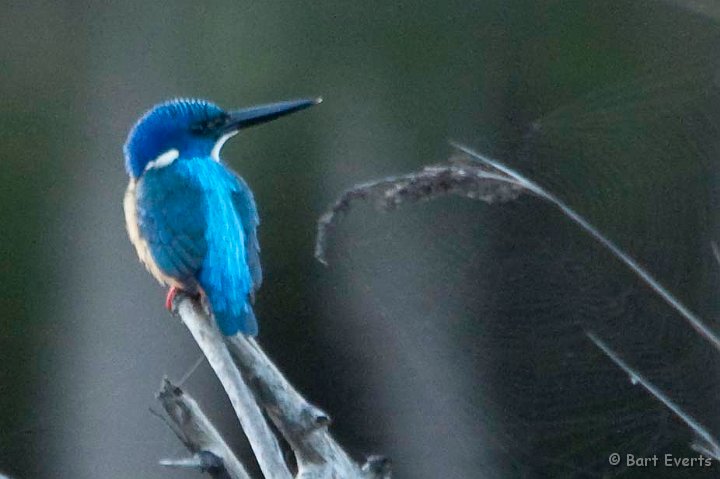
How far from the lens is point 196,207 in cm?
127

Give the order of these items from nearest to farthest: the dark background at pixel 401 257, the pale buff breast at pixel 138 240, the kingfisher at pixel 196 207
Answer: the kingfisher at pixel 196 207 < the pale buff breast at pixel 138 240 < the dark background at pixel 401 257

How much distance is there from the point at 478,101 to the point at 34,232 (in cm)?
75

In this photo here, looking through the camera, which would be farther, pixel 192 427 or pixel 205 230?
pixel 205 230

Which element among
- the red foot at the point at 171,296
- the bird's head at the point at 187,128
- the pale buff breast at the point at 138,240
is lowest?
the red foot at the point at 171,296

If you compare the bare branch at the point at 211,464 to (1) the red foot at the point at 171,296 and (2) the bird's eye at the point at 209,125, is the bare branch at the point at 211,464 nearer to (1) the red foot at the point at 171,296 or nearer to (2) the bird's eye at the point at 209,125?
(1) the red foot at the point at 171,296

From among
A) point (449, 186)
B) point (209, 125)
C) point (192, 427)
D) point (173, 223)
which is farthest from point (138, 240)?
point (449, 186)

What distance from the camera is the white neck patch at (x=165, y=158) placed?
135 centimetres

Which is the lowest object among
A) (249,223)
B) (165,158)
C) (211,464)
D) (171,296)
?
(211,464)

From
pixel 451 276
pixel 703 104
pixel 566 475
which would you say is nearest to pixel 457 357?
pixel 451 276

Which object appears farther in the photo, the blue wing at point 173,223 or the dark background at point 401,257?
the dark background at point 401,257

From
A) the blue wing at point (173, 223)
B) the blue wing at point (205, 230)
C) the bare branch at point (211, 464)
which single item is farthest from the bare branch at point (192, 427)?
the blue wing at point (173, 223)

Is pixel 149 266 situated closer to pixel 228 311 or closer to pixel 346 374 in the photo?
pixel 228 311

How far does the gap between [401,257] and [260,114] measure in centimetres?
34

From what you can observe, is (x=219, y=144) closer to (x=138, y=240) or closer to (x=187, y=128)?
(x=187, y=128)
